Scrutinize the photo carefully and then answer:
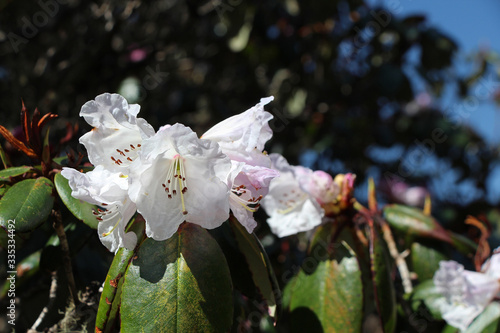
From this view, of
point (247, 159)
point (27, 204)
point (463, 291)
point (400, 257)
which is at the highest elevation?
point (247, 159)

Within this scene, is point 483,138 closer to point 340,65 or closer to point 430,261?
point 340,65

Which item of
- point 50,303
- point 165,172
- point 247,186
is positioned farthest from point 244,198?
point 50,303

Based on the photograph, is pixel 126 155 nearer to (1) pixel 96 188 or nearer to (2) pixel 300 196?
(1) pixel 96 188

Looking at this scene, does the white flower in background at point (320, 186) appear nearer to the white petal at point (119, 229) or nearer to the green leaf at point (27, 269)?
the white petal at point (119, 229)

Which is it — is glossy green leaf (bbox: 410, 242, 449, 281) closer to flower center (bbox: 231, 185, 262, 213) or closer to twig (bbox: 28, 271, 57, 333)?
flower center (bbox: 231, 185, 262, 213)

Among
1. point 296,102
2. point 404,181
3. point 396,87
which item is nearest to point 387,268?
point 396,87

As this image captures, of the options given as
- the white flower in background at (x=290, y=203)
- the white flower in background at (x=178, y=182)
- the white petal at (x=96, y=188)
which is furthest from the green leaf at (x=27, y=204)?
the white flower in background at (x=290, y=203)

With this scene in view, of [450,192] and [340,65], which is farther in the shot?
[450,192]
